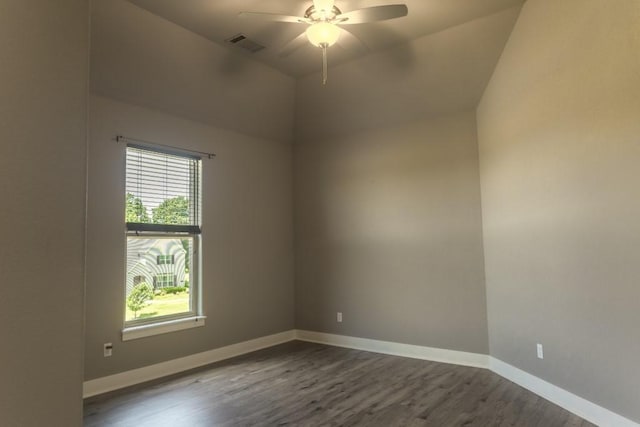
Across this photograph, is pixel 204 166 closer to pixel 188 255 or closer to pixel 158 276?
pixel 188 255

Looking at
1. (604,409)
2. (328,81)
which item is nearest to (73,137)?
(604,409)

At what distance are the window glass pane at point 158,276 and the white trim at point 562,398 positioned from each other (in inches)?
134

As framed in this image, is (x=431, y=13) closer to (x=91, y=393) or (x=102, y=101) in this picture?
(x=102, y=101)

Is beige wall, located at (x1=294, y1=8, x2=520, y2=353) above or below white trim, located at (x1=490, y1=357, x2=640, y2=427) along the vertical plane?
above

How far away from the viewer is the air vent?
3841 mm

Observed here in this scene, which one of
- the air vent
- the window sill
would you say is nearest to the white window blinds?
the window sill

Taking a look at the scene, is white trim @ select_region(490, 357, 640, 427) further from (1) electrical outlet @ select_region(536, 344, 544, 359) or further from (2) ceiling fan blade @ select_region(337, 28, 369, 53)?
(2) ceiling fan blade @ select_region(337, 28, 369, 53)

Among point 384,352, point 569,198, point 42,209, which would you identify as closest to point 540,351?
point 569,198

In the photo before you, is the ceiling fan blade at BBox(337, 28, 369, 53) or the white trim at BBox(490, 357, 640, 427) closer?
the white trim at BBox(490, 357, 640, 427)

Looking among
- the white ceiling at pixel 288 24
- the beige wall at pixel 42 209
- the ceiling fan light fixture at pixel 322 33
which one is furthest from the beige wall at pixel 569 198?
the beige wall at pixel 42 209

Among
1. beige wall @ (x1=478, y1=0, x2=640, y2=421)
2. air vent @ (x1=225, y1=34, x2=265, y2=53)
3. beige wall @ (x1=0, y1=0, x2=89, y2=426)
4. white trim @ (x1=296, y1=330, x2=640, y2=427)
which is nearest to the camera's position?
beige wall @ (x1=0, y1=0, x2=89, y2=426)

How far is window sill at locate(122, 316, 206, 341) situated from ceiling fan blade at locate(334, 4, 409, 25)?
11.1 feet

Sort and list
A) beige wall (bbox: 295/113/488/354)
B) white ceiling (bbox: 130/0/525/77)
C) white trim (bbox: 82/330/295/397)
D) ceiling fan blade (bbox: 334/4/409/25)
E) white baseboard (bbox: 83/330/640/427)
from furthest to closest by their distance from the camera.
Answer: beige wall (bbox: 295/113/488/354)
white trim (bbox: 82/330/295/397)
white ceiling (bbox: 130/0/525/77)
white baseboard (bbox: 83/330/640/427)
ceiling fan blade (bbox: 334/4/409/25)

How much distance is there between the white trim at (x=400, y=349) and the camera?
4273 mm
